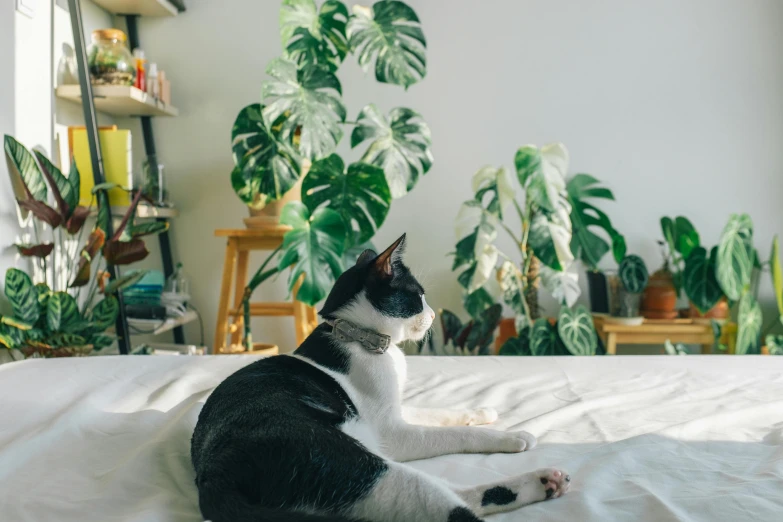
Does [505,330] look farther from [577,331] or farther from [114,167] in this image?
[114,167]

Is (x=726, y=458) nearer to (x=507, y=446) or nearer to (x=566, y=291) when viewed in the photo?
(x=507, y=446)

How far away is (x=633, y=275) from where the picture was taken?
103 inches

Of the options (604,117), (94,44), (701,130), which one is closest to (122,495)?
(94,44)

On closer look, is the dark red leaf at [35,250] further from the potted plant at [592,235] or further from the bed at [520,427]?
the potted plant at [592,235]

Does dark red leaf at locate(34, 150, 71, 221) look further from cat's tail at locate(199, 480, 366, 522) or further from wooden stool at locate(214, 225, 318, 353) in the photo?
cat's tail at locate(199, 480, 366, 522)

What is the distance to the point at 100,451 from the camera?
90cm

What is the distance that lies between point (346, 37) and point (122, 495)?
195 cm

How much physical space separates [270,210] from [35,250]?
922 millimetres

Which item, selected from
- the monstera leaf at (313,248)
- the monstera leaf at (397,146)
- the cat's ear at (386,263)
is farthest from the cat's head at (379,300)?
the monstera leaf at (397,146)

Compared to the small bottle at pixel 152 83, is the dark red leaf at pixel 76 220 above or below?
below

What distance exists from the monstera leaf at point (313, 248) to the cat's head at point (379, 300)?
979mm

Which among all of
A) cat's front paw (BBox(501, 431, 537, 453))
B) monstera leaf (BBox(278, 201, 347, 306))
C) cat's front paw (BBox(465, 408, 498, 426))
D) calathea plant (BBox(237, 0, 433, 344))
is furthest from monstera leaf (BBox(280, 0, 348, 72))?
cat's front paw (BBox(501, 431, 537, 453))

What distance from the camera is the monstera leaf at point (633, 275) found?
8.54 feet

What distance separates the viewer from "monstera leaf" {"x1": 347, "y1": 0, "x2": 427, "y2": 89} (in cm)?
231
